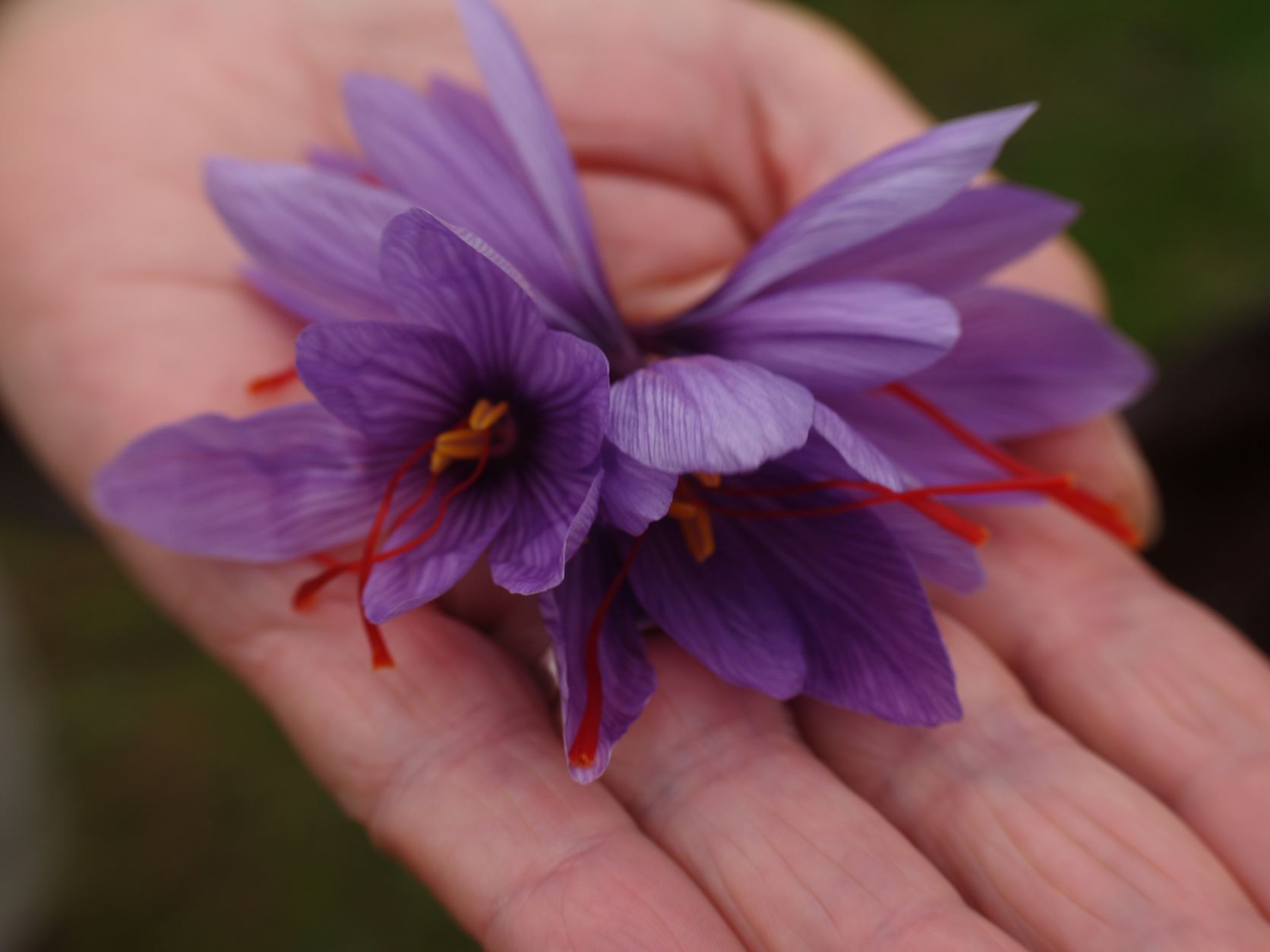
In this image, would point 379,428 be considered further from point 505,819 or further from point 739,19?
point 739,19

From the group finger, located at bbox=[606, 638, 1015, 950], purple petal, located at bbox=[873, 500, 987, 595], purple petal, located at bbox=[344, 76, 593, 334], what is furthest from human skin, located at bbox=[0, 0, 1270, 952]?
purple petal, located at bbox=[344, 76, 593, 334]

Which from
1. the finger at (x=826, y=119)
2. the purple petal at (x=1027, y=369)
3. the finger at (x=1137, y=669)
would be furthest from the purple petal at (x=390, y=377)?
the finger at (x=826, y=119)

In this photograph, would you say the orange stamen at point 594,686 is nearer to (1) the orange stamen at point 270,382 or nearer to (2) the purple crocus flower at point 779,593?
(2) the purple crocus flower at point 779,593

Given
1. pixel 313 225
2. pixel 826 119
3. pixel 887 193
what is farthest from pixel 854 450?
pixel 826 119

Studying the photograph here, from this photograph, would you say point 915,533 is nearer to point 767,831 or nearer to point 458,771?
point 767,831

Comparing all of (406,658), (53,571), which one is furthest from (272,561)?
(53,571)
